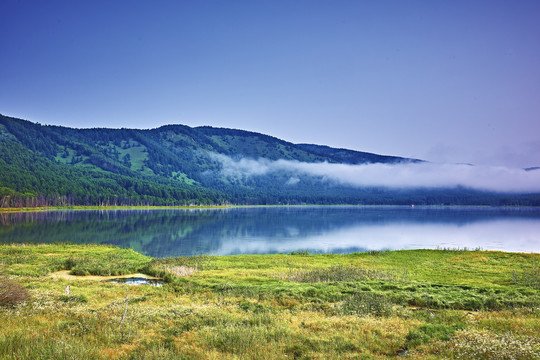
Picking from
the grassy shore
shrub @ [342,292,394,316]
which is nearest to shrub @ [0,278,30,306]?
the grassy shore

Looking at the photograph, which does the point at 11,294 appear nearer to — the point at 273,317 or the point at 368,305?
the point at 273,317

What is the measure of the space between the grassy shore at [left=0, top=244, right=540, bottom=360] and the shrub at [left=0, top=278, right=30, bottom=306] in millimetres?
49

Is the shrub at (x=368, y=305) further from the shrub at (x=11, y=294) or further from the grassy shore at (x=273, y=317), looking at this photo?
the shrub at (x=11, y=294)

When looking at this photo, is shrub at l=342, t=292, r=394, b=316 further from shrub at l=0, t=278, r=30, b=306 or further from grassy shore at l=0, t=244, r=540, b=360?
shrub at l=0, t=278, r=30, b=306

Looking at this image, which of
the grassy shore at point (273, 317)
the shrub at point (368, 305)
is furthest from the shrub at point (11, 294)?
the shrub at point (368, 305)

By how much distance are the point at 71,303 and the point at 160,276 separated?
13671 millimetres

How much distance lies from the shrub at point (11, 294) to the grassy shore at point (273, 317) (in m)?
0.05

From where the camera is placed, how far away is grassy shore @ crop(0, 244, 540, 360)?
11148mm

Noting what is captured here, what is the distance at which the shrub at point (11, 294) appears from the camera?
55.0 ft

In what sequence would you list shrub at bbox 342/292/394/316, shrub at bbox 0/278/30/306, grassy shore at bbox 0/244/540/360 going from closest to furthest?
1. grassy shore at bbox 0/244/540/360
2. shrub at bbox 0/278/30/306
3. shrub at bbox 342/292/394/316

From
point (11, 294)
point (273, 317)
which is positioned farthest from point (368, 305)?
point (11, 294)

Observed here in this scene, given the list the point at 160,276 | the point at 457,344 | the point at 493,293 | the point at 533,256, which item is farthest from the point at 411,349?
the point at 533,256

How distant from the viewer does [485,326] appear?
14086mm

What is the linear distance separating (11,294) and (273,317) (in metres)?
12.8
